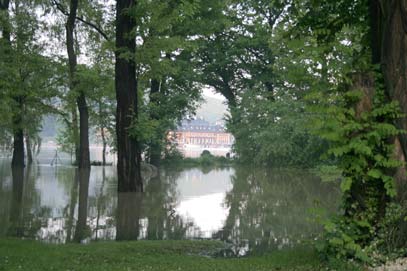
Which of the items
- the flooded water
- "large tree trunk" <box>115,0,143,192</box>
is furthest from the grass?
"large tree trunk" <box>115,0,143,192</box>

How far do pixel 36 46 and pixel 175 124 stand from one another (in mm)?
13773

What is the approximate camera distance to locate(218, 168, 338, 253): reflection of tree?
12.1m

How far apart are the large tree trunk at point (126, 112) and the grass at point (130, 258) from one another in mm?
7652

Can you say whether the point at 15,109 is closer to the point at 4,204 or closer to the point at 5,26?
the point at 5,26

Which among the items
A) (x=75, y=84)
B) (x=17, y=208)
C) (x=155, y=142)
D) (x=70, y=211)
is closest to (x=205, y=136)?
(x=155, y=142)

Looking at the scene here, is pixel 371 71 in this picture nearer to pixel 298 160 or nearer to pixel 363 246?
pixel 363 246

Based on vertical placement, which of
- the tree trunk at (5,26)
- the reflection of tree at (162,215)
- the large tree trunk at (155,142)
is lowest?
the reflection of tree at (162,215)

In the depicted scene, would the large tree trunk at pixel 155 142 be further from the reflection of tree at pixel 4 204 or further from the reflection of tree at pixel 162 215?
the reflection of tree at pixel 4 204

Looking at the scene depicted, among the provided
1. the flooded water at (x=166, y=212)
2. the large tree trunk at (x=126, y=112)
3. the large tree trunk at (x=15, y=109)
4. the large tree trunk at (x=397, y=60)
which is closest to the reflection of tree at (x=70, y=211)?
the flooded water at (x=166, y=212)

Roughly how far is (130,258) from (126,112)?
9.74 metres

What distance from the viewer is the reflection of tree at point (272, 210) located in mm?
12052

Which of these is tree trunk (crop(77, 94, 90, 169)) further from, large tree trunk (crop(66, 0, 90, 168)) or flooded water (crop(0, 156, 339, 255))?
flooded water (crop(0, 156, 339, 255))

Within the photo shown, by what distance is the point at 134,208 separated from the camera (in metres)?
15.9

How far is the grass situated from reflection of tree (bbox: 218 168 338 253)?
89cm
